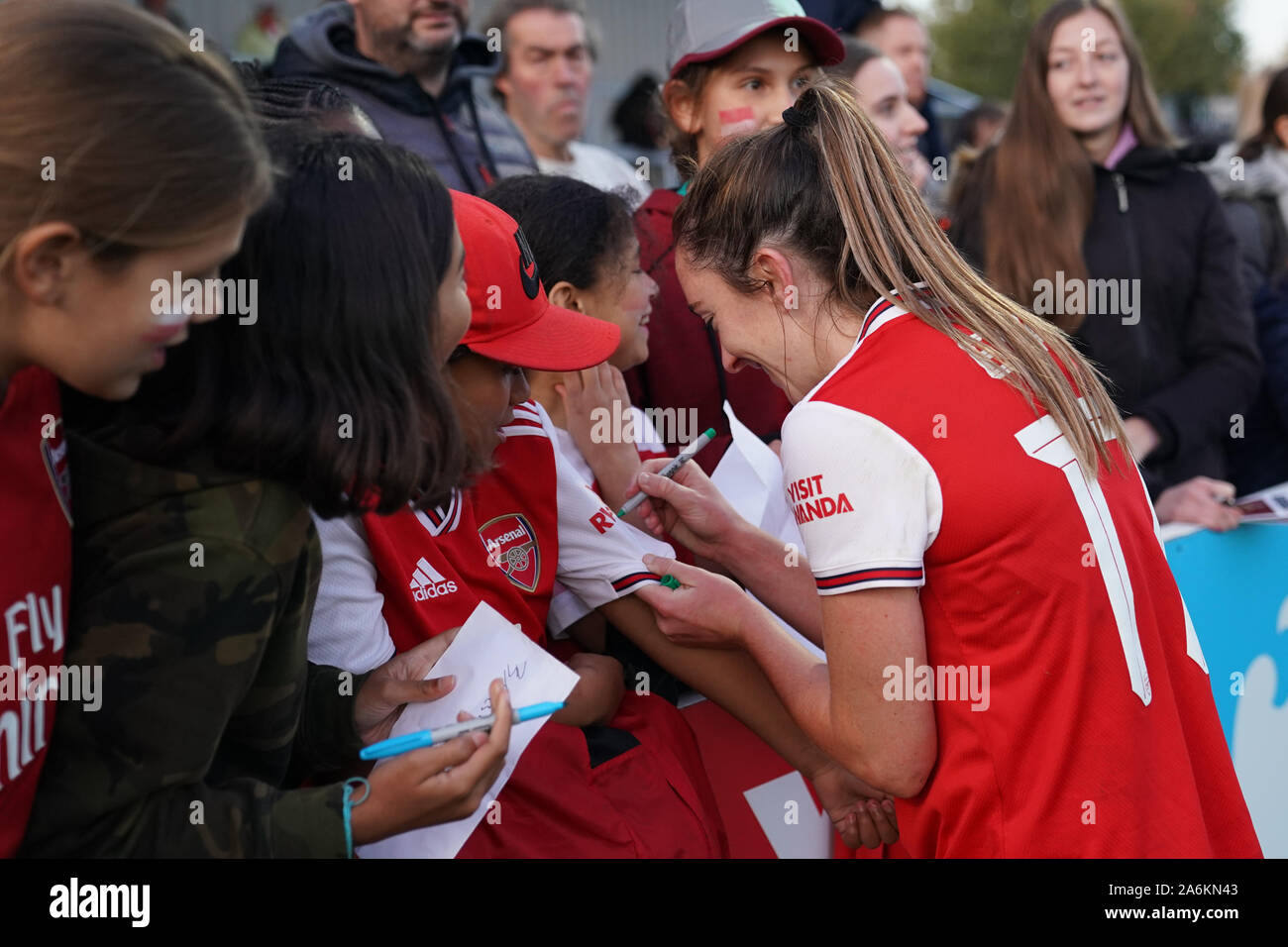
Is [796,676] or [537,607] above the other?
[537,607]

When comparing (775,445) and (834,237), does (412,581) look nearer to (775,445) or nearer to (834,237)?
(834,237)

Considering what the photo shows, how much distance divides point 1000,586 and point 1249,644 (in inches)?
77.5

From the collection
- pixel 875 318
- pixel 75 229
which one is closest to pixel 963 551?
pixel 875 318

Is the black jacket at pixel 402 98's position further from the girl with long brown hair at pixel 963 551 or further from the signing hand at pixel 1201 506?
the signing hand at pixel 1201 506

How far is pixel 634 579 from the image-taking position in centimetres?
239

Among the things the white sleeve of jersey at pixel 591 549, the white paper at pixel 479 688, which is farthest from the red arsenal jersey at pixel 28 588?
the white sleeve of jersey at pixel 591 549

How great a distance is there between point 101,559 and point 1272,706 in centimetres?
311

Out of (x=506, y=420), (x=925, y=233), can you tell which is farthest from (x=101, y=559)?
(x=925, y=233)

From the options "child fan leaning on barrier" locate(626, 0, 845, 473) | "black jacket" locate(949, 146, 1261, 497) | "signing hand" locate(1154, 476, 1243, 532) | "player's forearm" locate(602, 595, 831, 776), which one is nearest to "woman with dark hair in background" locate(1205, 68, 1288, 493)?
"black jacket" locate(949, 146, 1261, 497)

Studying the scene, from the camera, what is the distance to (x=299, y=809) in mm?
1642

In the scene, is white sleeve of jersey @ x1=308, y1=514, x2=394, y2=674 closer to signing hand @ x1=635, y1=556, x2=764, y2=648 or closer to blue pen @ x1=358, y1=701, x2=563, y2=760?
blue pen @ x1=358, y1=701, x2=563, y2=760

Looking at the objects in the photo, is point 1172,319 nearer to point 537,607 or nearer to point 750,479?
point 750,479

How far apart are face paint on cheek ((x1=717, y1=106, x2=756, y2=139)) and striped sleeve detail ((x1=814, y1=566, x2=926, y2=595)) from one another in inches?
69.2

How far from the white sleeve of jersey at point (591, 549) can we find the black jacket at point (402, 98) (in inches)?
70.3
